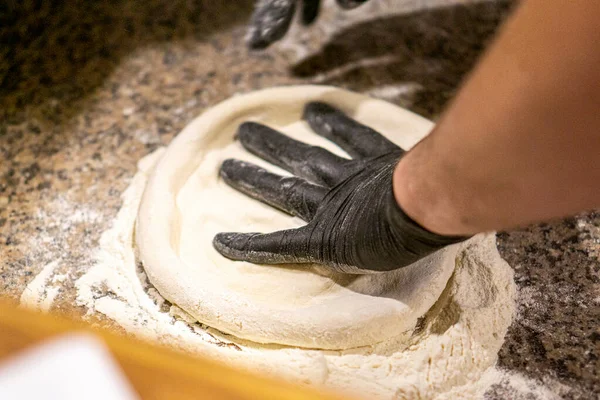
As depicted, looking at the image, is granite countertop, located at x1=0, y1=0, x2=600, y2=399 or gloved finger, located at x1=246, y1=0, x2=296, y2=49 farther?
gloved finger, located at x1=246, y1=0, x2=296, y2=49

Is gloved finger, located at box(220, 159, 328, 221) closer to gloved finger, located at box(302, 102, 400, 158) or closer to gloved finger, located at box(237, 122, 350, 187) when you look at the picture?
gloved finger, located at box(237, 122, 350, 187)

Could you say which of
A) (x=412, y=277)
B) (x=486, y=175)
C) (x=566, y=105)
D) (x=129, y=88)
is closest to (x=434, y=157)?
(x=486, y=175)

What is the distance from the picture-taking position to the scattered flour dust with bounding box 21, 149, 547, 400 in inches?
40.0

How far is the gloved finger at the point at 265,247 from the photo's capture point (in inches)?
43.7

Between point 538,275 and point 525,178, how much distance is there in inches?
24.5

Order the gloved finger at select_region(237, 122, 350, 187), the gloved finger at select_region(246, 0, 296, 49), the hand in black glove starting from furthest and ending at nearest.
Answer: the gloved finger at select_region(246, 0, 296, 49), the gloved finger at select_region(237, 122, 350, 187), the hand in black glove

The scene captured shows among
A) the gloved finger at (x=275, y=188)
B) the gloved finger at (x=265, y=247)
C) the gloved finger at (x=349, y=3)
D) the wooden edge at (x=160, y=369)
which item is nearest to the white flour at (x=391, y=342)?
the gloved finger at (x=265, y=247)

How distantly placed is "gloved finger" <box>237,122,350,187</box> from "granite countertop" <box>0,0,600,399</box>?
0.33 metres

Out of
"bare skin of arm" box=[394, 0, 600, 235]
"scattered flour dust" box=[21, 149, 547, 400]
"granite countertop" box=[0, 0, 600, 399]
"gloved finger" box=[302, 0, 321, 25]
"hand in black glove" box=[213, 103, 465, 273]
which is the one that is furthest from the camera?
"gloved finger" box=[302, 0, 321, 25]

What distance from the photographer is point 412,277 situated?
3.62 ft

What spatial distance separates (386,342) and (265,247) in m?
0.34

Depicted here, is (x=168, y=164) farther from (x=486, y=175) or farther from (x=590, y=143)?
(x=590, y=143)

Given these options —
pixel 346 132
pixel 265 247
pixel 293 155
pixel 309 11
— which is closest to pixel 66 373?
pixel 265 247

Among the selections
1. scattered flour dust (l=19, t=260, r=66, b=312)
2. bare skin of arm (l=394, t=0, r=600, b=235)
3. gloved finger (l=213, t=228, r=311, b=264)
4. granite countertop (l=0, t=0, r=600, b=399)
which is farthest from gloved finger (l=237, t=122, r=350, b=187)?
scattered flour dust (l=19, t=260, r=66, b=312)
